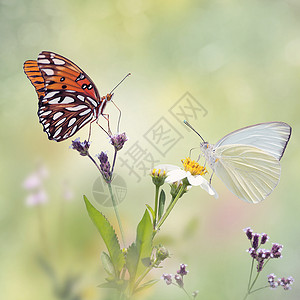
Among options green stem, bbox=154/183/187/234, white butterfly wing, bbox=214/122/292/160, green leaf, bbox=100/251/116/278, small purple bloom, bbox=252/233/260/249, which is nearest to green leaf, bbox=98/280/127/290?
green leaf, bbox=100/251/116/278

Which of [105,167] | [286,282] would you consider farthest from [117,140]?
[286,282]

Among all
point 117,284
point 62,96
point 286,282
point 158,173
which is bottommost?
point 286,282

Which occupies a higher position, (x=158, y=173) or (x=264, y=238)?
(x=158, y=173)

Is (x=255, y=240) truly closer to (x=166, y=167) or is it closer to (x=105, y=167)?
(x=166, y=167)

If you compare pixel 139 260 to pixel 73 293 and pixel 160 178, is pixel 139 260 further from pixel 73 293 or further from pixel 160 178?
pixel 73 293

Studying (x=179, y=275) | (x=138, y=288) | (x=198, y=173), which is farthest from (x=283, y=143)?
(x=138, y=288)

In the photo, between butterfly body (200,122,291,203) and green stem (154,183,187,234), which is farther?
butterfly body (200,122,291,203)

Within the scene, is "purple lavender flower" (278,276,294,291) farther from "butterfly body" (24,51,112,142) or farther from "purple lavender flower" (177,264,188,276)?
"butterfly body" (24,51,112,142)
